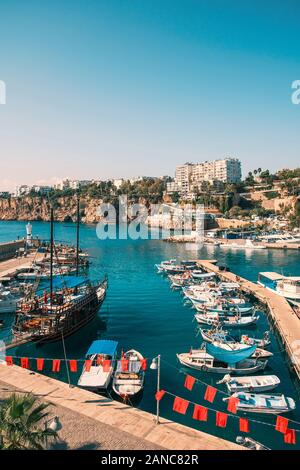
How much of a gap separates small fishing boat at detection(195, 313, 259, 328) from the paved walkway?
67.9 feet

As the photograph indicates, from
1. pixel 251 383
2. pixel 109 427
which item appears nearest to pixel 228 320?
pixel 251 383

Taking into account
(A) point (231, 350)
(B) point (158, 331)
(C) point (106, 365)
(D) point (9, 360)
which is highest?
(D) point (9, 360)

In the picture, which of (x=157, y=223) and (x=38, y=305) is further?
(x=157, y=223)

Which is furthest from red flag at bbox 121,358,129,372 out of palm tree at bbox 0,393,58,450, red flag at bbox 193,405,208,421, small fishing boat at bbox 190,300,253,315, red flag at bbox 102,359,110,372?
small fishing boat at bbox 190,300,253,315

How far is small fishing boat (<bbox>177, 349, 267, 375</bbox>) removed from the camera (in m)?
29.0

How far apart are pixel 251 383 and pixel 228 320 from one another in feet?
49.3

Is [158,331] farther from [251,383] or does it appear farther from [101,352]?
[251,383]

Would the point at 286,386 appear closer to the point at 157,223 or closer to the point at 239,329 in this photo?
the point at 239,329

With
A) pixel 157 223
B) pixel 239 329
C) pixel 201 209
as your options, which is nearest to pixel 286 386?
pixel 239 329

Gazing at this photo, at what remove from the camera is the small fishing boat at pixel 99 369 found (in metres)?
24.4

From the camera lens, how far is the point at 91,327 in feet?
129

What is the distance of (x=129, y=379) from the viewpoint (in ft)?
83.5

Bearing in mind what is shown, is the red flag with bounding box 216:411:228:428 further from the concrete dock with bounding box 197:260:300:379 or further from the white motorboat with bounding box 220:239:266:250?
the white motorboat with bounding box 220:239:266:250

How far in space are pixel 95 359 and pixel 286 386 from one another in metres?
Answer: 14.1
